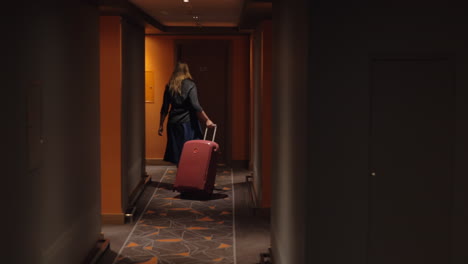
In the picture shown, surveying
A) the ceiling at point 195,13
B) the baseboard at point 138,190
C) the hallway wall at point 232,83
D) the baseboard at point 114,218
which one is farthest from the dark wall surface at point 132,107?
the hallway wall at point 232,83

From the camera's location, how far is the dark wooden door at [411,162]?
3.46 m

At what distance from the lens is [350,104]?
3406 millimetres

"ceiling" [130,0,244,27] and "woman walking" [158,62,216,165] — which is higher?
"ceiling" [130,0,244,27]

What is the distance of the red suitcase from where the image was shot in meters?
8.22

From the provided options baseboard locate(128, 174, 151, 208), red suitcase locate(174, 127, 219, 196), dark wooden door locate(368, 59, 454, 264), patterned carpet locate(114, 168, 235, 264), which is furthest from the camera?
red suitcase locate(174, 127, 219, 196)

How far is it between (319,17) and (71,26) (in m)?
2.33

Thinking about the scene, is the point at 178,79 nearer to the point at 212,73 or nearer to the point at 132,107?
the point at 132,107

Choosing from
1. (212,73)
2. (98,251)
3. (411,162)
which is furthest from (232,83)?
(411,162)

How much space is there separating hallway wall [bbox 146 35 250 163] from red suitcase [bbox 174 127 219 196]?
325cm

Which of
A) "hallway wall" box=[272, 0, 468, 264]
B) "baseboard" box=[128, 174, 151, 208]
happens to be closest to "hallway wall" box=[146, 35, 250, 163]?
"baseboard" box=[128, 174, 151, 208]

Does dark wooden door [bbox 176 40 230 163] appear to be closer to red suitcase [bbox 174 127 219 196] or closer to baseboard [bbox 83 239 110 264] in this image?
red suitcase [bbox 174 127 219 196]

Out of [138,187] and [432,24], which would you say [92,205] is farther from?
[432,24]

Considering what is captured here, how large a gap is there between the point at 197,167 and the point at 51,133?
416 cm

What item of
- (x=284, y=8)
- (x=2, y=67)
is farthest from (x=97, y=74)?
(x=2, y=67)
